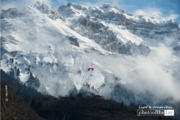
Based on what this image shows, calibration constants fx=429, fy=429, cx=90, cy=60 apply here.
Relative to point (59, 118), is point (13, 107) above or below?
above

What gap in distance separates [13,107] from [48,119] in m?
45.1

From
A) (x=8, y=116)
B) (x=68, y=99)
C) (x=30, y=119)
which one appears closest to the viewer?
(x=8, y=116)

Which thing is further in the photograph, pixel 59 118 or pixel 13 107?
pixel 59 118

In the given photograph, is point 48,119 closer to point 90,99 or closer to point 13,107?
point 90,99

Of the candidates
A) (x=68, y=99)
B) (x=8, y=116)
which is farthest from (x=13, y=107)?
(x=68, y=99)

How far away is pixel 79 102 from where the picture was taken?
86.7 meters

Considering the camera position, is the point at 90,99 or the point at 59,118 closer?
the point at 59,118

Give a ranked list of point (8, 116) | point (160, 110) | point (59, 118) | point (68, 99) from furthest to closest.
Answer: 1. point (68, 99)
2. point (59, 118)
3. point (160, 110)
4. point (8, 116)

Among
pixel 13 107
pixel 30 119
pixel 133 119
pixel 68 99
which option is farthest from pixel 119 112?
pixel 13 107

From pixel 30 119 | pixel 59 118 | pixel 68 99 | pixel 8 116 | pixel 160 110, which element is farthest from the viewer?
pixel 68 99

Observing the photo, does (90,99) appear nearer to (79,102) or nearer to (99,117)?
(79,102)

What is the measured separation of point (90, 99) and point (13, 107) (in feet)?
197

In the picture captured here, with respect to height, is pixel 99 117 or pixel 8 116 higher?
pixel 8 116

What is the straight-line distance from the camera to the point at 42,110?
82000 millimetres
